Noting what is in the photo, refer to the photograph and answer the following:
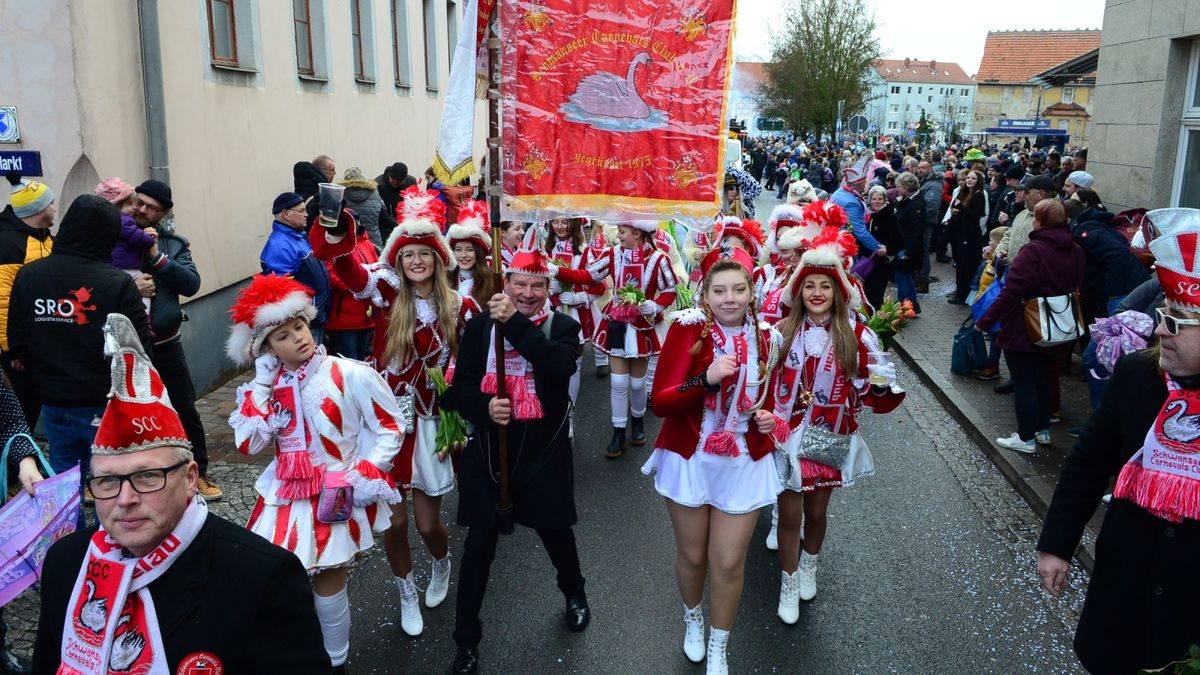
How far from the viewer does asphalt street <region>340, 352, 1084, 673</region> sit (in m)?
4.29

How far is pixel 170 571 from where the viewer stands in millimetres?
2105

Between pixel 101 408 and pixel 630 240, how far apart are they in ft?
13.2

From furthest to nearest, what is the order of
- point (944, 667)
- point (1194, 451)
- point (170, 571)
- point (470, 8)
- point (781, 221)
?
point (781, 221) < point (944, 667) < point (470, 8) < point (1194, 451) < point (170, 571)

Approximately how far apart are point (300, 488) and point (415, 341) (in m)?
1.20

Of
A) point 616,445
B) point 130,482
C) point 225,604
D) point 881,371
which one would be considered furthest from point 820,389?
point 130,482

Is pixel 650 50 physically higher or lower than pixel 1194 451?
higher

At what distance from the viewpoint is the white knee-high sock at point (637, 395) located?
7.41 meters

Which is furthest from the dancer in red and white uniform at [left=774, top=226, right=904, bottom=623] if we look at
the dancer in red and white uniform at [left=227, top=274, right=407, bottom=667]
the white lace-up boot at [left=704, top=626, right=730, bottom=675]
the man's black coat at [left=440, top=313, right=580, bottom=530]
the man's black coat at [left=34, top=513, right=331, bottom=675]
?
the man's black coat at [left=34, top=513, right=331, bottom=675]

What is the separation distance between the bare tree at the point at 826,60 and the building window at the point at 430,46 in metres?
33.8

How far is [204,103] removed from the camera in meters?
9.10

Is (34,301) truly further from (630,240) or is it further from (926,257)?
(926,257)

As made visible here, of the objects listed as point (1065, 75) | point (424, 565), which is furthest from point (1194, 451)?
point (1065, 75)

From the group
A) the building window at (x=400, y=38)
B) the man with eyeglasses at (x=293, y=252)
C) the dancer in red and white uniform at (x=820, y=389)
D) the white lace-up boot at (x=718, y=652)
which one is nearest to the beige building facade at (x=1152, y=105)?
the dancer in red and white uniform at (x=820, y=389)

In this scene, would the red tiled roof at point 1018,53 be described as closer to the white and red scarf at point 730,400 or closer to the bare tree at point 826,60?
the bare tree at point 826,60
